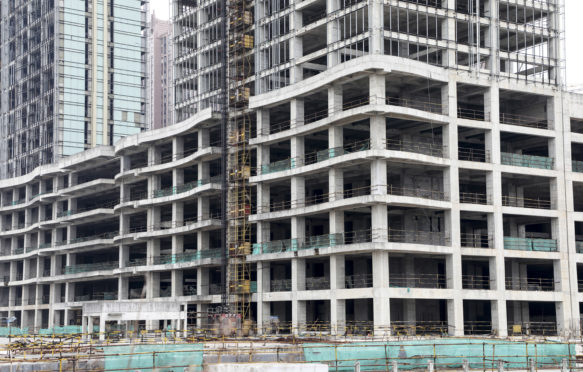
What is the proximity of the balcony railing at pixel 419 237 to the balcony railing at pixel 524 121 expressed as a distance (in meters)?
14.2

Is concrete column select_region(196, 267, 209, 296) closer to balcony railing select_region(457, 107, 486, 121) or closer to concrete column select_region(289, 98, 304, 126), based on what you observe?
concrete column select_region(289, 98, 304, 126)

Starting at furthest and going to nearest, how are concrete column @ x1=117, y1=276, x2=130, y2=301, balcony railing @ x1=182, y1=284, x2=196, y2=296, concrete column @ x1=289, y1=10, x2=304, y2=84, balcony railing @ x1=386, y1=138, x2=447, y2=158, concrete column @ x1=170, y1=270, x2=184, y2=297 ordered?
1. concrete column @ x1=117, y1=276, x2=130, y2=301
2. balcony railing @ x1=182, y1=284, x2=196, y2=296
3. concrete column @ x1=170, y1=270, x2=184, y2=297
4. concrete column @ x1=289, y1=10, x2=304, y2=84
5. balcony railing @ x1=386, y1=138, x2=447, y2=158

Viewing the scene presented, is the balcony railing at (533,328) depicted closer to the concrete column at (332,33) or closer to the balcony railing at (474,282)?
the balcony railing at (474,282)

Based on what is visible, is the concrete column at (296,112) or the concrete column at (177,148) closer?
the concrete column at (296,112)

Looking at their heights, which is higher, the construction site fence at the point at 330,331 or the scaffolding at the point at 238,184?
the scaffolding at the point at 238,184

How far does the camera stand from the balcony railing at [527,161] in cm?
→ 8281

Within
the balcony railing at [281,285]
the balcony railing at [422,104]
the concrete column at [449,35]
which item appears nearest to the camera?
the concrete column at [449,35]

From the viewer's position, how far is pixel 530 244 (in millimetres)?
82250

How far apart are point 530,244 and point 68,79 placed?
278ft

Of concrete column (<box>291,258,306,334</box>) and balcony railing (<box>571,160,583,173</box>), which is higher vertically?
balcony railing (<box>571,160,583,173</box>)

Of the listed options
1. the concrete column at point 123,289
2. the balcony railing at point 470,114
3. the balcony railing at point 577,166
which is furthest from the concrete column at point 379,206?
the concrete column at point 123,289

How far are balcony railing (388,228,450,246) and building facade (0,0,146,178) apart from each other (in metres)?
71.3

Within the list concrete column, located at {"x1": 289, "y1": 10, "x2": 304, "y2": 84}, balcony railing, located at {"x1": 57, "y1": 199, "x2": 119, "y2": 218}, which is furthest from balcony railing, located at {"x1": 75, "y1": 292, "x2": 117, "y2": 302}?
concrete column, located at {"x1": 289, "y1": 10, "x2": 304, "y2": 84}

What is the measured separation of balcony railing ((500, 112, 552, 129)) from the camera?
86250 mm
